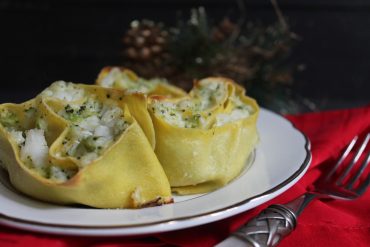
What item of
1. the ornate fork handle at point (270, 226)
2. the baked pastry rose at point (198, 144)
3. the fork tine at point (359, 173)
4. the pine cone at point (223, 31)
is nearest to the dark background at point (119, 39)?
the pine cone at point (223, 31)

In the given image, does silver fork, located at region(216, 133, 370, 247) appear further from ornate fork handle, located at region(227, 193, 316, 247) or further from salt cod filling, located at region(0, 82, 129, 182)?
salt cod filling, located at region(0, 82, 129, 182)

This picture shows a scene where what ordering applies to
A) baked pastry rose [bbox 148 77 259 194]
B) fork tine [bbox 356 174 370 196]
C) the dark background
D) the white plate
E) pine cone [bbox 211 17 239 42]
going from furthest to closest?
the dark background → pine cone [bbox 211 17 239 42] → fork tine [bbox 356 174 370 196] → baked pastry rose [bbox 148 77 259 194] → the white plate

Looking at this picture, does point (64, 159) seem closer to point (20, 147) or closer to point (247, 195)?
point (20, 147)

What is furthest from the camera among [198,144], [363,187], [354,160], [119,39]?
[119,39]

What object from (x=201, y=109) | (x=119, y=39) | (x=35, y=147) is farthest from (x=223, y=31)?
(x=35, y=147)

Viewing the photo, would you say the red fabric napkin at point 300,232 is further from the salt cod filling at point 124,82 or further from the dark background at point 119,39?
the dark background at point 119,39

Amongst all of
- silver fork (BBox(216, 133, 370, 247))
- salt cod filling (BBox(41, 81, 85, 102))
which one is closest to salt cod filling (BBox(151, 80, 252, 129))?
salt cod filling (BBox(41, 81, 85, 102))

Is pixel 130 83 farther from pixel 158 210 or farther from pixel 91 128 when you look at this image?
pixel 158 210
